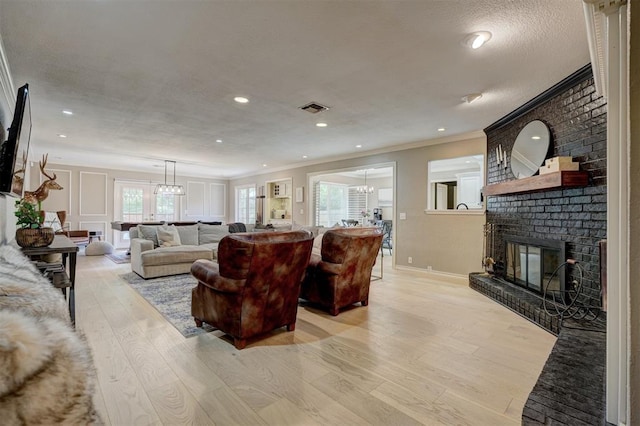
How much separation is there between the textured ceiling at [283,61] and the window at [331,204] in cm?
416

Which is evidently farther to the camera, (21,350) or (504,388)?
(504,388)

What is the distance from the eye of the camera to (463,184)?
766 centimetres

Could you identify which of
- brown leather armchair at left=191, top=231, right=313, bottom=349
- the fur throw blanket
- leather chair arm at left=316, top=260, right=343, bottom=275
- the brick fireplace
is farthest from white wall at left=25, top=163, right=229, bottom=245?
the brick fireplace

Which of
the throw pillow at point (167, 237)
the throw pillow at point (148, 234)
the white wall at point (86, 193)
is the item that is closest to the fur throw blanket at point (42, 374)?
the throw pillow at point (167, 237)

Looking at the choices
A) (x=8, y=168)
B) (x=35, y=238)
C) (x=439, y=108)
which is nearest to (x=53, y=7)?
(x=8, y=168)

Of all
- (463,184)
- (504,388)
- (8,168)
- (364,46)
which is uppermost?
(364,46)

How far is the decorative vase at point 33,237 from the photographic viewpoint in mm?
2734

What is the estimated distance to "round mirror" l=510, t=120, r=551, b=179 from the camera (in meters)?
3.37

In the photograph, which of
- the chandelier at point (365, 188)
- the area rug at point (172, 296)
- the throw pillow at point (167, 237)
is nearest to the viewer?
the area rug at point (172, 296)

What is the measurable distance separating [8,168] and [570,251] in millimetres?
4807

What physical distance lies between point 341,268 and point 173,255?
3.27m

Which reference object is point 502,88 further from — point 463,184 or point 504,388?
point 463,184

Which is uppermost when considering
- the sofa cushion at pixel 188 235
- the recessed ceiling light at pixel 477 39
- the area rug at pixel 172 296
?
the recessed ceiling light at pixel 477 39

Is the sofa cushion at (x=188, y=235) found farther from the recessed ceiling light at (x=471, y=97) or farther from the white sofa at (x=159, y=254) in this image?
the recessed ceiling light at (x=471, y=97)
